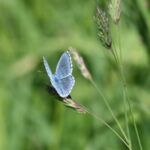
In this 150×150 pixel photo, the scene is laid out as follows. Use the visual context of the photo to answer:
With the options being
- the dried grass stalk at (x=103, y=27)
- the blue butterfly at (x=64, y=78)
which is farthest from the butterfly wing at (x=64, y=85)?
the dried grass stalk at (x=103, y=27)

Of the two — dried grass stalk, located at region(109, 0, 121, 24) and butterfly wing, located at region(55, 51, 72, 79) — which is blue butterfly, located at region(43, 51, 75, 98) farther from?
dried grass stalk, located at region(109, 0, 121, 24)

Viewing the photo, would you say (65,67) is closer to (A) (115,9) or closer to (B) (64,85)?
(B) (64,85)

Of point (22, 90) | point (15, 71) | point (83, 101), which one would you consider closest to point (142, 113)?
point (83, 101)

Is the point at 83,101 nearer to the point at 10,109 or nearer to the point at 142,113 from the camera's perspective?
the point at 10,109

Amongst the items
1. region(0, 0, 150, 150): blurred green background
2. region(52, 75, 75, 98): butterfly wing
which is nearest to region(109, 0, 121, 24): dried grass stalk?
region(52, 75, 75, 98): butterfly wing

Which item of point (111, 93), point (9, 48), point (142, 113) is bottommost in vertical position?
point (142, 113)

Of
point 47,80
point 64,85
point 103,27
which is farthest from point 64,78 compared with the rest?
point 47,80
